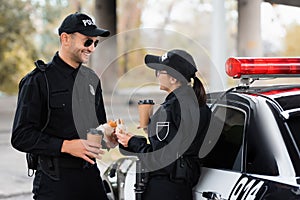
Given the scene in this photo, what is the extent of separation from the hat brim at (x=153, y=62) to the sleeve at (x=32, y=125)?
0.61 metres

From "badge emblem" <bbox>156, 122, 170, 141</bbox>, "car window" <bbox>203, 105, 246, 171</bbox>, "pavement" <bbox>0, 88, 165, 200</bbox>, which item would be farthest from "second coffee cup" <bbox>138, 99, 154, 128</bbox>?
"car window" <bbox>203, 105, 246, 171</bbox>

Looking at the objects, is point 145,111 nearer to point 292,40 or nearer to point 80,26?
point 80,26

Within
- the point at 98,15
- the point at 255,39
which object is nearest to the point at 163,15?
the point at 98,15

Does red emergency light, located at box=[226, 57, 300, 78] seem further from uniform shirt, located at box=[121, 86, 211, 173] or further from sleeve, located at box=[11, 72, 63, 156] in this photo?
sleeve, located at box=[11, 72, 63, 156]

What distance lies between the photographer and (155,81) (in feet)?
9.51

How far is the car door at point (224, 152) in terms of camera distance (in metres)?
2.70

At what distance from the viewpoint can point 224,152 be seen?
2.97 metres

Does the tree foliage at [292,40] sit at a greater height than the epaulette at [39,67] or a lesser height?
greater

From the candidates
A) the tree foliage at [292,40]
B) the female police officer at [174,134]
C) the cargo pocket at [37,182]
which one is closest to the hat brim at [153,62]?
the female police officer at [174,134]

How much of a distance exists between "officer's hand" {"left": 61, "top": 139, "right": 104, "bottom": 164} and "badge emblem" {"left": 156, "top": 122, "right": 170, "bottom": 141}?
1.06 ft

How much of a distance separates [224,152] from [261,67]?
554 millimetres

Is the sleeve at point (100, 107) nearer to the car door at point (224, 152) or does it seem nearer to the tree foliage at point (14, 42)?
the car door at point (224, 152)

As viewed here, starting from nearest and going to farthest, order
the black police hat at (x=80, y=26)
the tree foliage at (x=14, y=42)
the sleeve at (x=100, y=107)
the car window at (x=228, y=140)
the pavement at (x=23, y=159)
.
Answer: the black police hat at (x=80, y=26) → the car window at (x=228, y=140) → the sleeve at (x=100, y=107) → the pavement at (x=23, y=159) → the tree foliage at (x=14, y=42)

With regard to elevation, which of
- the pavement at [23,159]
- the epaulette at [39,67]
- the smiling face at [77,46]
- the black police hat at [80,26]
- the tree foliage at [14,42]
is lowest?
the pavement at [23,159]
